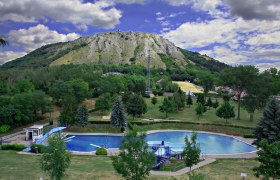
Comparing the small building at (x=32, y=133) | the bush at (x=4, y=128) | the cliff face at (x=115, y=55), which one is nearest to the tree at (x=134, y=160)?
the small building at (x=32, y=133)

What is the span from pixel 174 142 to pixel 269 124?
14.5 m

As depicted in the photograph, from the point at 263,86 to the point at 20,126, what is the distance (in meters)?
43.0

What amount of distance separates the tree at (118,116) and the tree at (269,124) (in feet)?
66.8

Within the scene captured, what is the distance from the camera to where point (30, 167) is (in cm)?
2202

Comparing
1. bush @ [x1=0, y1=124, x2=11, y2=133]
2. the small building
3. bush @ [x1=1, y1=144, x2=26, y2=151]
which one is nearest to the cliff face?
bush @ [x1=0, y1=124, x2=11, y2=133]

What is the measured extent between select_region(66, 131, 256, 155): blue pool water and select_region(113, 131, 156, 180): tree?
1789 cm

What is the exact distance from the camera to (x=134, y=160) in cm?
1421

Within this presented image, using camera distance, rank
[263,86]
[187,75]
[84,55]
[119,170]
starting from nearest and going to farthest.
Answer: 1. [119,170]
2. [263,86]
3. [187,75]
4. [84,55]

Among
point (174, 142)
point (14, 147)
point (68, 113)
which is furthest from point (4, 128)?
point (174, 142)

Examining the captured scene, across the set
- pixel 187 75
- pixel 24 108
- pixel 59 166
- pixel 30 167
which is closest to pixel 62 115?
pixel 24 108

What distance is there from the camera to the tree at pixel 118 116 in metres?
41.3

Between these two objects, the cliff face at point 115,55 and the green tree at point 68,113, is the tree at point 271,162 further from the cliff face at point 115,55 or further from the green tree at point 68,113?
the cliff face at point 115,55

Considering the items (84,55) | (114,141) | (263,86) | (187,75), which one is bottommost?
(114,141)

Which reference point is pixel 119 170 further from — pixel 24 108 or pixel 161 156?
pixel 24 108
